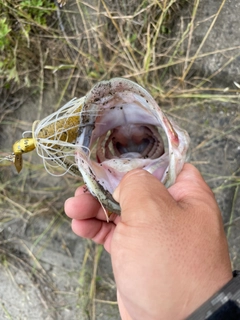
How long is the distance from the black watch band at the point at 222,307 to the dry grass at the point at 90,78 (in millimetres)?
999

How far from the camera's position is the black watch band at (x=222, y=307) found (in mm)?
1062

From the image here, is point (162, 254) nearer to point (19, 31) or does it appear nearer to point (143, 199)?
point (143, 199)

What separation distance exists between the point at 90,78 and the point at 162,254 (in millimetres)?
1329

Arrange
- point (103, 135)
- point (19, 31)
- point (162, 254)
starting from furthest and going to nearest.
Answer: point (19, 31), point (103, 135), point (162, 254)

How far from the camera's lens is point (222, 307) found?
1070 millimetres

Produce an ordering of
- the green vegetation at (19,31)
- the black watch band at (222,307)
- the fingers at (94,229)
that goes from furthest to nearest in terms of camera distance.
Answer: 1. the green vegetation at (19,31)
2. the fingers at (94,229)
3. the black watch band at (222,307)

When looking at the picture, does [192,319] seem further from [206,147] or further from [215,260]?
[206,147]

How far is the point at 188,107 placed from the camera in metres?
2.15

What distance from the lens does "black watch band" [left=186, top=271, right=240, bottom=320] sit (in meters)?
1.06

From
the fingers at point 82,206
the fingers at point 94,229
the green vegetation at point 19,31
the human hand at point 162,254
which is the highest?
the green vegetation at point 19,31

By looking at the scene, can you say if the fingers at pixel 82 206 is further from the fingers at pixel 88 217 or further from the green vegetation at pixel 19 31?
the green vegetation at pixel 19 31

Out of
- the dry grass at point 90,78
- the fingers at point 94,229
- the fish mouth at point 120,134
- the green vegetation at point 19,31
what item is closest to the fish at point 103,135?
the fish mouth at point 120,134

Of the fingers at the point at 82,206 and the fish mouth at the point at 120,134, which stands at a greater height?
the fish mouth at the point at 120,134

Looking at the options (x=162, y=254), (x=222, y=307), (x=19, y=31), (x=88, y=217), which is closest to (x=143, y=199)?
(x=162, y=254)
